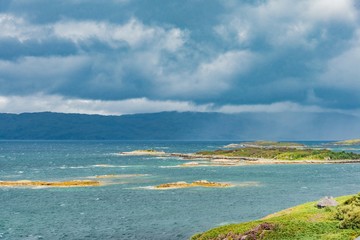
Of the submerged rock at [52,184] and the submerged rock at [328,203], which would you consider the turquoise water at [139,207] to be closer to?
the submerged rock at [52,184]

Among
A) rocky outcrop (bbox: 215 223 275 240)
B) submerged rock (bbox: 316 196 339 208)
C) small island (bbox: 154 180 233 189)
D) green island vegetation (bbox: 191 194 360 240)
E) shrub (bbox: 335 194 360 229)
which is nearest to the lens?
green island vegetation (bbox: 191 194 360 240)

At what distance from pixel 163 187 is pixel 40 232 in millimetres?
45180

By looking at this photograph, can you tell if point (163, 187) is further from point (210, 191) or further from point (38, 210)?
point (38, 210)

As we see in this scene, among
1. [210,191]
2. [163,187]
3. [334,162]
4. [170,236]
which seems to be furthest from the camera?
[334,162]

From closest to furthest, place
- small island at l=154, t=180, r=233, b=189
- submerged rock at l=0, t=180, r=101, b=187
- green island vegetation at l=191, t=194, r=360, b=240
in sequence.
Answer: green island vegetation at l=191, t=194, r=360, b=240
small island at l=154, t=180, r=233, b=189
submerged rock at l=0, t=180, r=101, b=187

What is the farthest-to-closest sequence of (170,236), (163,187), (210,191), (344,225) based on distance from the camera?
(163,187), (210,191), (170,236), (344,225)

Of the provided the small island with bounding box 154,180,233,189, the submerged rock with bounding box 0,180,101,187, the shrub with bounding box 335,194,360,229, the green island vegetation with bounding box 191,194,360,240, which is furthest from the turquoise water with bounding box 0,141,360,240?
the shrub with bounding box 335,194,360,229

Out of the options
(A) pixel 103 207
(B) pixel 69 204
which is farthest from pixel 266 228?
(B) pixel 69 204

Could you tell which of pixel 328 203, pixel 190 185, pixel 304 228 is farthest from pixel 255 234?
pixel 190 185

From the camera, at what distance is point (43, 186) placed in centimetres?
10581

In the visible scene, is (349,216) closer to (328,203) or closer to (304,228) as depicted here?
(304,228)

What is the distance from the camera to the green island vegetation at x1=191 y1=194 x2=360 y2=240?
42562mm

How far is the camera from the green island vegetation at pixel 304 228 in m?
42.6

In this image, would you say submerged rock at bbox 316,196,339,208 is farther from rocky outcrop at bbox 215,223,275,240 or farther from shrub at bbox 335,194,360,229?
rocky outcrop at bbox 215,223,275,240
